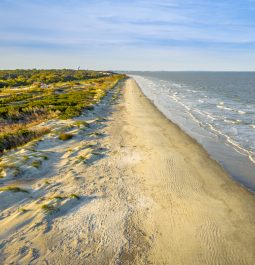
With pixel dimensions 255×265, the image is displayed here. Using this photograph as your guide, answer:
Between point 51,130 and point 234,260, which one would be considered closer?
point 234,260

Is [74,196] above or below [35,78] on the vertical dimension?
above

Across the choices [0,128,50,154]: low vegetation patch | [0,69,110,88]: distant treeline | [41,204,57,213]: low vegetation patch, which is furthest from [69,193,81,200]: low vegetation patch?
[0,69,110,88]: distant treeline

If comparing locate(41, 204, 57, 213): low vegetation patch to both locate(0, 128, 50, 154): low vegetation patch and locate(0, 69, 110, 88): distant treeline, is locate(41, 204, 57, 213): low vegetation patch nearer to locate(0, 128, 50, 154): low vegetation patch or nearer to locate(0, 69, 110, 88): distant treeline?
locate(0, 128, 50, 154): low vegetation patch

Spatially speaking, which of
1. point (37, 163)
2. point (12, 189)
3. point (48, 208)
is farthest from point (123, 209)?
point (37, 163)

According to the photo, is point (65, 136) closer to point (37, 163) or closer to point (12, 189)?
point (37, 163)

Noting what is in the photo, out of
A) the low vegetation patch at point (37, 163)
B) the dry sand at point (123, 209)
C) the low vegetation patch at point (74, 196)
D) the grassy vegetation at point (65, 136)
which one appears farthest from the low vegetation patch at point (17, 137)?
the low vegetation patch at point (74, 196)

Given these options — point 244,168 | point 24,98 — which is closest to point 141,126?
point 244,168

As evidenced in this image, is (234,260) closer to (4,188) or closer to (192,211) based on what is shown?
(192,211)

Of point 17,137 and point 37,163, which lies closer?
point 37,163
